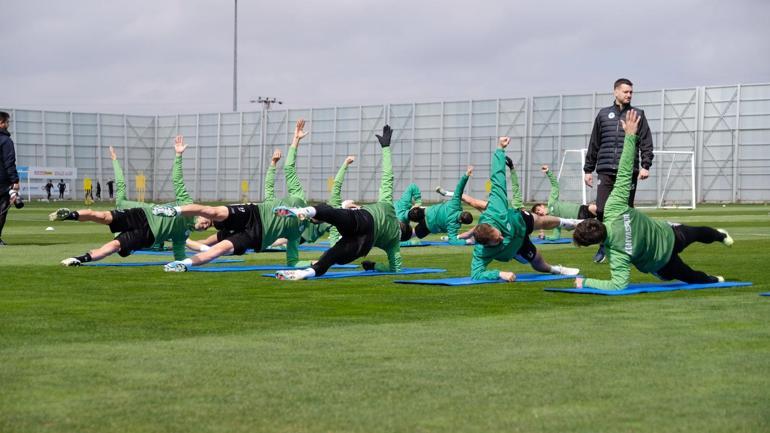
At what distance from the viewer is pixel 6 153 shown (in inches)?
860

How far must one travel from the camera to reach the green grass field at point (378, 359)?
560 cm

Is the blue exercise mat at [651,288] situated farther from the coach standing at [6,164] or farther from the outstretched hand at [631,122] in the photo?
the coach standing at [6,164]

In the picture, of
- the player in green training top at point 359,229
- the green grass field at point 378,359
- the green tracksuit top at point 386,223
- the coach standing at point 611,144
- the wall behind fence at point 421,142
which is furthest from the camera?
the wall behind fence at point 421,142

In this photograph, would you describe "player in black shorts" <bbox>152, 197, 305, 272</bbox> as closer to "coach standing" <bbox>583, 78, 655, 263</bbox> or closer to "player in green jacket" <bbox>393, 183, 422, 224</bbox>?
"coach standing" <bbox>583, 78, 655, 263</bbox>

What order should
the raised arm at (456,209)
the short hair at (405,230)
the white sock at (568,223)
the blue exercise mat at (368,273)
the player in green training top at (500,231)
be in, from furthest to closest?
1. the short hair at (405,230)
2. the raised arm at (456,209)
3. the blue exercise mat at (368,273)
4. the white sock at (568,223)
5. the player in green training top at (500,231)

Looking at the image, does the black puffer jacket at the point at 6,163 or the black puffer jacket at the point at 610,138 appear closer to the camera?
the black puffer jacket at the point at 610,138

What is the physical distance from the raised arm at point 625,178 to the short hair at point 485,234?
164 centimetres

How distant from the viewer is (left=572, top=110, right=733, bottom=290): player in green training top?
39.3 feet

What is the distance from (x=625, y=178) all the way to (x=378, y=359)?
562 cm

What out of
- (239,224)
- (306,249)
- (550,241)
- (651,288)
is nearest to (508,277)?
(651,288)

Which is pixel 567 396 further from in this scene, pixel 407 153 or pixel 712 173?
pixel 407 153

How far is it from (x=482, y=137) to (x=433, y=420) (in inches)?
2824

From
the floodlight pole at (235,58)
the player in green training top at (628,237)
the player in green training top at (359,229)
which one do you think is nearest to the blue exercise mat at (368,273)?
the player in green training top at (359,229)

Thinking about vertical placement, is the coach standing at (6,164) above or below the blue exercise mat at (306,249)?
above
